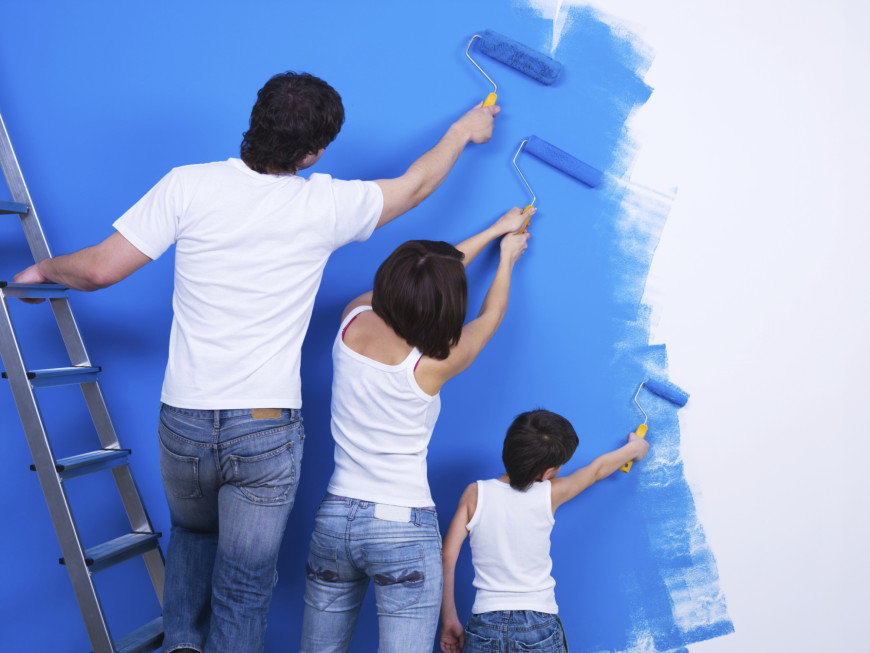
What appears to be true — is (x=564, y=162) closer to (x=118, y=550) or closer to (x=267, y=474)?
(x=267, y=474)

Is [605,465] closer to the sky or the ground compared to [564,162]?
closer to the ground

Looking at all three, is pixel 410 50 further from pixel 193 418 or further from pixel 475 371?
pixel 193 418

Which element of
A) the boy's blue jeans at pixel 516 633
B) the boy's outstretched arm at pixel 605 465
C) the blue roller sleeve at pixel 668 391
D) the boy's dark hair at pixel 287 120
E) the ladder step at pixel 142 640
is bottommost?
the boy's blue jeans at pixel 516 633

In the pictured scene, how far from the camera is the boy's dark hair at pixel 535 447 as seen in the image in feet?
5.40

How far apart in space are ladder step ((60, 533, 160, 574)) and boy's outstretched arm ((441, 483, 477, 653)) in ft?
2.65

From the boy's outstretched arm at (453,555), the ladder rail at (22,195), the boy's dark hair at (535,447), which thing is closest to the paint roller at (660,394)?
the boy's dark hair at (535,447)

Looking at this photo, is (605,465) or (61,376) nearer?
(61,376)

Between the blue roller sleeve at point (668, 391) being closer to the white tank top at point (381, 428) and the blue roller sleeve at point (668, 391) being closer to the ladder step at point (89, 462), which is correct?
the white tank top at point (381, 428)

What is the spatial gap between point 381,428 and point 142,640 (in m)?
0.87

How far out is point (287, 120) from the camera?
140cm

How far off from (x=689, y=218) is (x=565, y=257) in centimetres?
35

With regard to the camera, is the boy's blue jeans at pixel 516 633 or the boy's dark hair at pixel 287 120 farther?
the boy's blue jeans at pixel 516 633

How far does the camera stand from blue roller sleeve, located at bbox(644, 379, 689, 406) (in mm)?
1898

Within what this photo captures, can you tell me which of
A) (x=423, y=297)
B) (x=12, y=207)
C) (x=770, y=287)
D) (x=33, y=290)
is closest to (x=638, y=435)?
(x=770, y=287)
